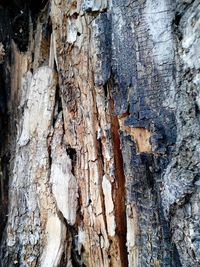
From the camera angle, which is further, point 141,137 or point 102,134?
point 102,134

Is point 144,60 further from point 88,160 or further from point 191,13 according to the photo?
point 88,160

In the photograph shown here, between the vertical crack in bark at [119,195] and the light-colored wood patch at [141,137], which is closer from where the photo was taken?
the light-colored wood patch at [141,137]

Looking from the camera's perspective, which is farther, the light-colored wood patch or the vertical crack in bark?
the vertical crack in bark

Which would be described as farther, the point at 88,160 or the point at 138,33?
the point at 88,160

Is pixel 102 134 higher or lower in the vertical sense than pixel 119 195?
higher

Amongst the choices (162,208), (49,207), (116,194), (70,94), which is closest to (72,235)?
(49,207)

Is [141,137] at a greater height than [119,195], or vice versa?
[141,137]
